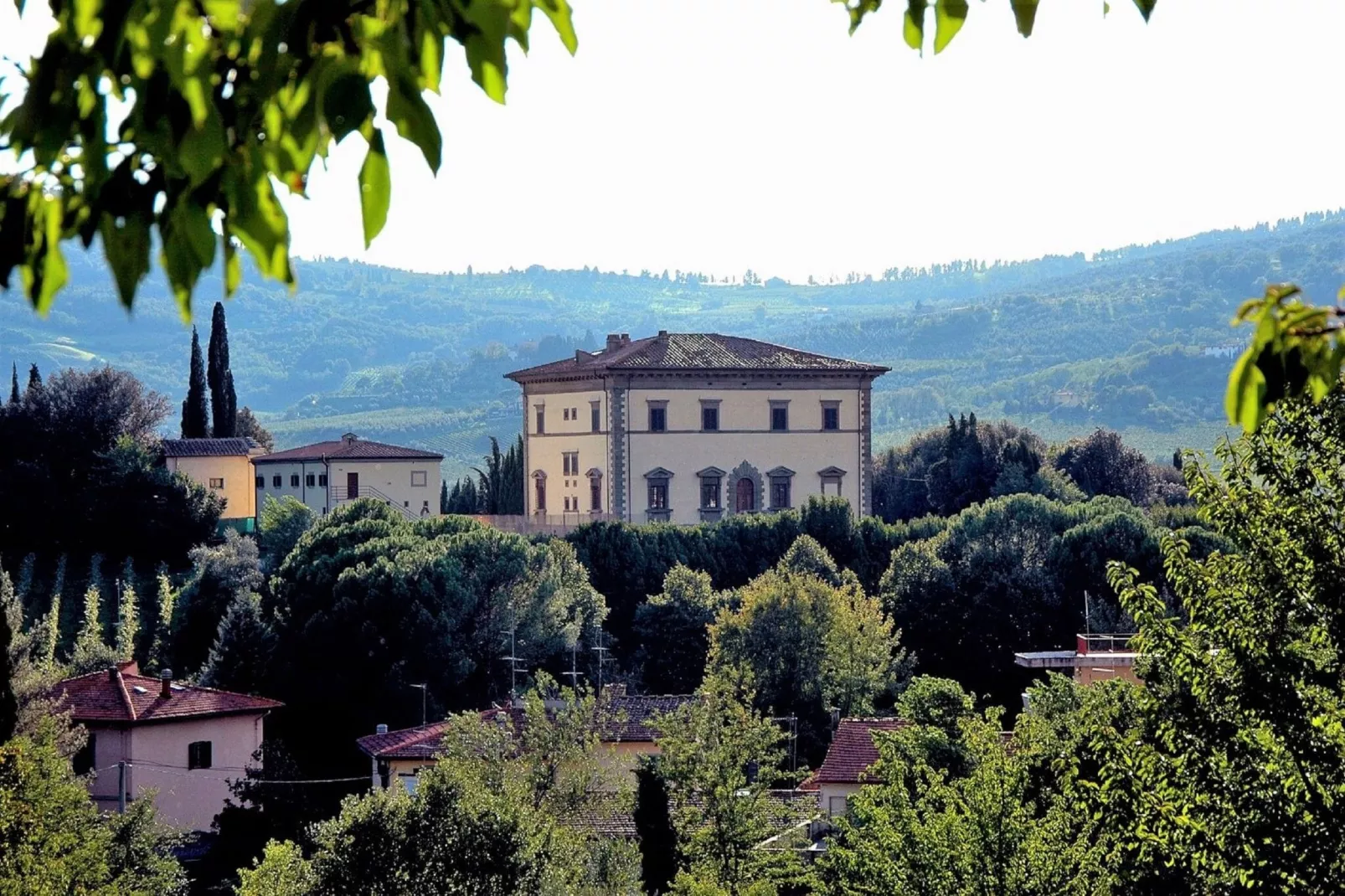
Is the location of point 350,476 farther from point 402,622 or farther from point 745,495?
point 402,622

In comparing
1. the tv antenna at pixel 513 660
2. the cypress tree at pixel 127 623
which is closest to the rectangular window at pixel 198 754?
the cypress tree at pixel 127 623

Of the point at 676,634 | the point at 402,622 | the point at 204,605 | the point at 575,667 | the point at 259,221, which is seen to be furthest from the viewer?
the point at 676,634

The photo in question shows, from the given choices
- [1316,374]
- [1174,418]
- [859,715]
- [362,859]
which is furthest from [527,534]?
[1174,418]

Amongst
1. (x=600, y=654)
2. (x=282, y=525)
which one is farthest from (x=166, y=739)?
(x=282, y=525)

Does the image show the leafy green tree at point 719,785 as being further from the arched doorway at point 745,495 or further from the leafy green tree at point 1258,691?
the arched doorway at point 745,495

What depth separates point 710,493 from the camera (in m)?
68.6

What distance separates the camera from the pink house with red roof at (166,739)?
39.6 meters

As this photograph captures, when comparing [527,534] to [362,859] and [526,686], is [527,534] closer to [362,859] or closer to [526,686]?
[526,686]

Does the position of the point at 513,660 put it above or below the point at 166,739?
above

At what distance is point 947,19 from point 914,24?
0.23ft

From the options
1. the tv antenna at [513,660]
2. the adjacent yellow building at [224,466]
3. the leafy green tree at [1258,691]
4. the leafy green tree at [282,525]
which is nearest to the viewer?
the leafy green tree at [1258,691]

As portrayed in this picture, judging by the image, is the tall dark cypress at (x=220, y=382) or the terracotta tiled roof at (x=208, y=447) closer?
the terracotta tiled roof at (x=208, y=447)

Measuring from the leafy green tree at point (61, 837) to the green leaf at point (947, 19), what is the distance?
19333 mm

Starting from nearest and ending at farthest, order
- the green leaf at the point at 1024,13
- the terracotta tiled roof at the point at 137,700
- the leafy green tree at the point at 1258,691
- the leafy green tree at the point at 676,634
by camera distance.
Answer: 1. the green leaf at the point at 1024,13
2. the leafy green tree at the point at 1258,691
3. the terracotta tiled roof at the point at 137,700
4. the leafy green tree at the point at 676,634
